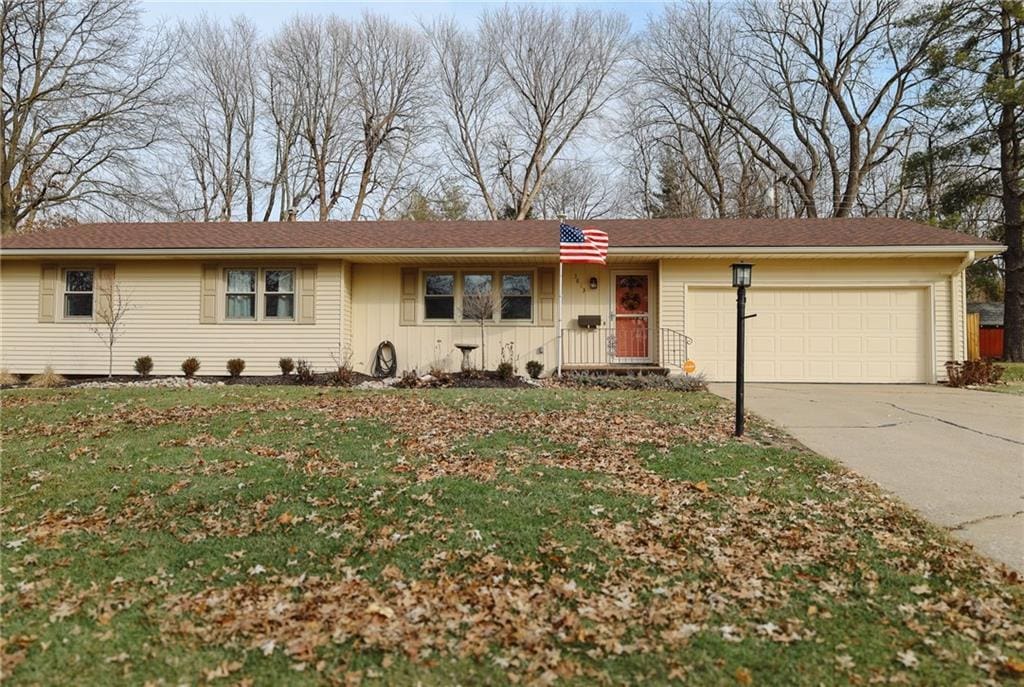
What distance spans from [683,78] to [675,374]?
758 inches

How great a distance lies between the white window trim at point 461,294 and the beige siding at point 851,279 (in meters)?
2.63

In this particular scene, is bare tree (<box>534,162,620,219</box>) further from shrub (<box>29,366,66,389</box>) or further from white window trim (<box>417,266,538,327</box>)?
shrub (<box>29,366,66,389</box>)

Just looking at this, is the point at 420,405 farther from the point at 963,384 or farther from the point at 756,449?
the point at 963,384

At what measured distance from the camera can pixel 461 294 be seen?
12398mm

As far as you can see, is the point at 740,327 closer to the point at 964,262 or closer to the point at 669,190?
the point at 964,262

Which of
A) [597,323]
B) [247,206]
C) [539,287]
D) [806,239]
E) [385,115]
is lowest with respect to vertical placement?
[597,323]

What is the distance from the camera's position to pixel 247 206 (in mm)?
28094

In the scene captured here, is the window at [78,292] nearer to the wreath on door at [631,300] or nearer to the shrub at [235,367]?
the shrub at [235,367]

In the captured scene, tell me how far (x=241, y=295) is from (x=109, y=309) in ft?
8.52

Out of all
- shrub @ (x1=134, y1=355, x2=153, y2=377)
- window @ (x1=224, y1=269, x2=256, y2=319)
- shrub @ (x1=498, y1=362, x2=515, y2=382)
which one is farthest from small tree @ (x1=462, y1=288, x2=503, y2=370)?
shrub @ (x1=134, y1=355, x2=153, y2=377)

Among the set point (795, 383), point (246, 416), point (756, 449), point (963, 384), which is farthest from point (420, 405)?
point (963, 384)

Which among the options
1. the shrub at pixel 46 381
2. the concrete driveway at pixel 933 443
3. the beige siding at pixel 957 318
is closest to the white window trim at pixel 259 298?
the shrub at pixel 46 381

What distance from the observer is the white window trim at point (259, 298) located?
12.0 metres

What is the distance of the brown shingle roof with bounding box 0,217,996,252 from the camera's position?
11.5m
